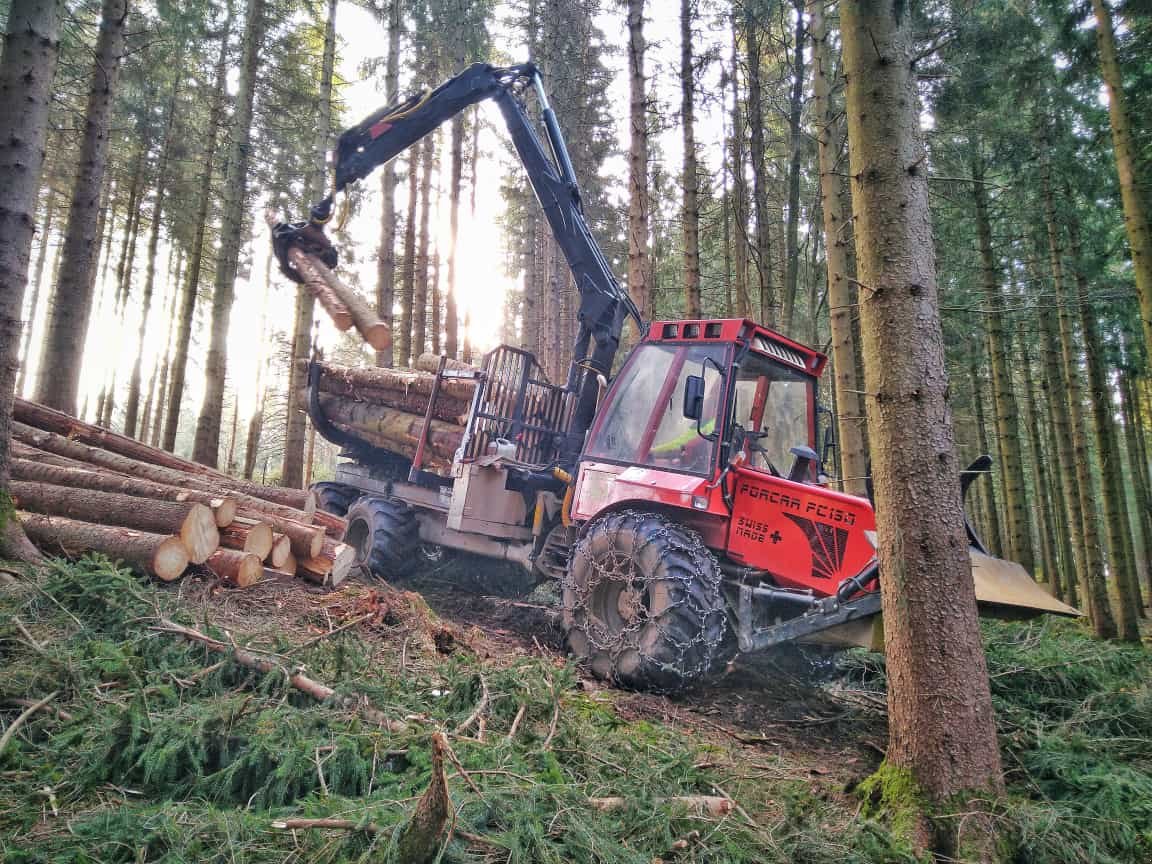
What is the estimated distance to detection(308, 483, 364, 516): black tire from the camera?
8.77 m

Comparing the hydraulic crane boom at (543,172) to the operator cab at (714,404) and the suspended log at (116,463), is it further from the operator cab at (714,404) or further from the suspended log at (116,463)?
the suspended log at (116,463)

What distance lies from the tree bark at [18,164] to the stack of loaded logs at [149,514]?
612 millimetres

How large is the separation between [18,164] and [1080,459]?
Result: 13148mm

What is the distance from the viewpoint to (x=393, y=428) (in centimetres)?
831

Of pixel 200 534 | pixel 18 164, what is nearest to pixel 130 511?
pixel 200 534

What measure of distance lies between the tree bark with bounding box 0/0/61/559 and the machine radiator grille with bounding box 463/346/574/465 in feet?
11.5

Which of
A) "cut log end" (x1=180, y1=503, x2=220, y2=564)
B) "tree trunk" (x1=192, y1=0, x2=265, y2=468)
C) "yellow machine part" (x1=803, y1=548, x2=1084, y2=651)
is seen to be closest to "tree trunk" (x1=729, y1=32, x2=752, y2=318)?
"yellow machine part" (x1=803, y1=548, x2=1084, y2=651)

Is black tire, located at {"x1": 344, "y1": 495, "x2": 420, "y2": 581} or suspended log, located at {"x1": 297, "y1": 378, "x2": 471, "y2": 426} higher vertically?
suspended log, located at {"x1": 297, "y1": 378, "x2": 471, "y2": 426}

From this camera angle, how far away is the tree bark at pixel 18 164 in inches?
169

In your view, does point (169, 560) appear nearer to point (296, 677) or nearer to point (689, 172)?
point (296, 677)

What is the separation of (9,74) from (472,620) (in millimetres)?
5495

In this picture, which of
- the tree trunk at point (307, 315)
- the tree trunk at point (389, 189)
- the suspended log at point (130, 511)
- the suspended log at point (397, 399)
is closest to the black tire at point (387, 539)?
the suspended log at point (397, 399)

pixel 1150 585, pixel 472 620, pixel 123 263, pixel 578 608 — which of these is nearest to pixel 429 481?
pixel 472 620

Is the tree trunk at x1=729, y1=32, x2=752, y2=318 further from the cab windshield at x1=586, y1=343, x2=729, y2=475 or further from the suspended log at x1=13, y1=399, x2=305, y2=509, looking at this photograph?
the suspended log at x1=13, y1=399, x2=305, y2=509
